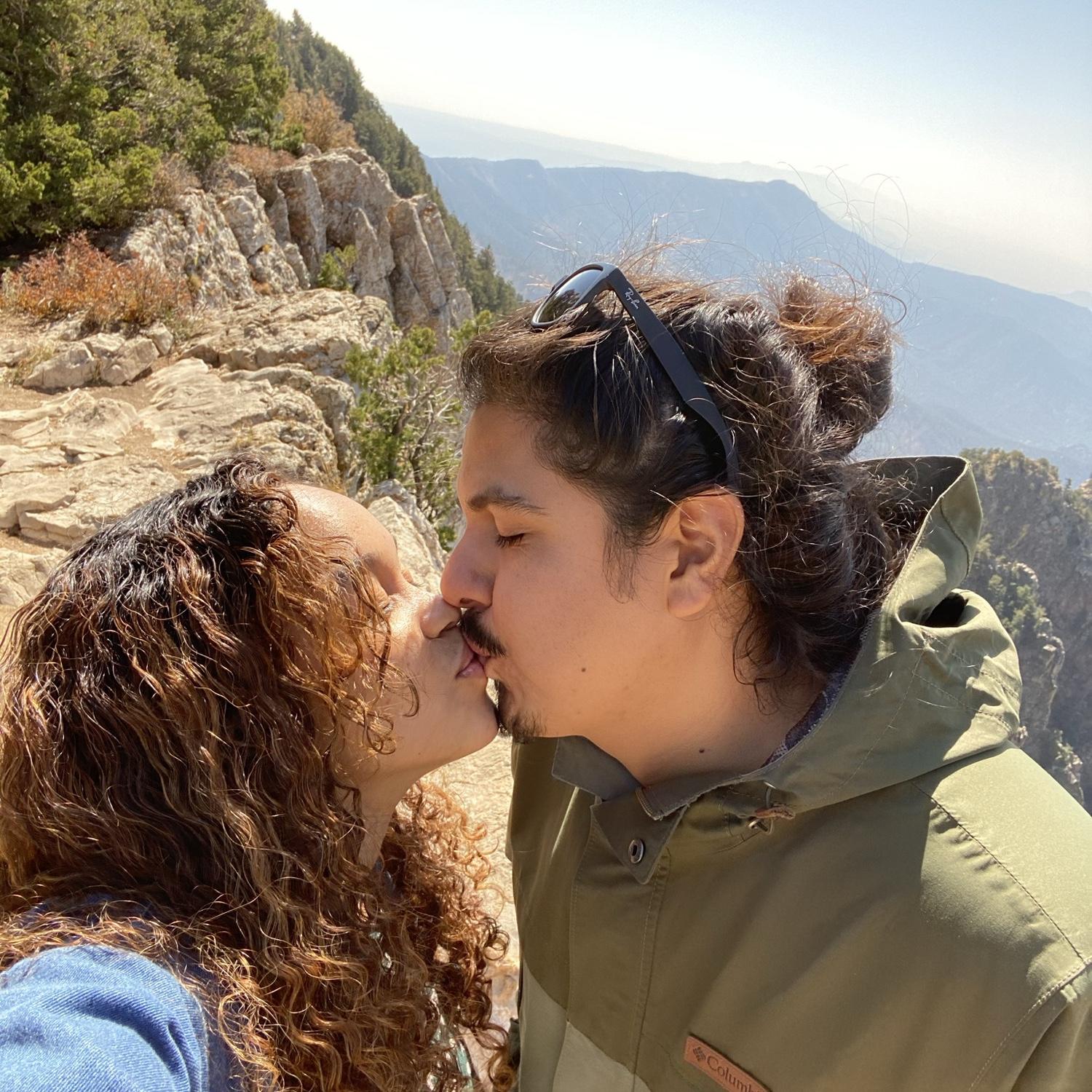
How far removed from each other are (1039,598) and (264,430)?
7500 centimetres

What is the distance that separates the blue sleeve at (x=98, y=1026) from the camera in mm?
1191

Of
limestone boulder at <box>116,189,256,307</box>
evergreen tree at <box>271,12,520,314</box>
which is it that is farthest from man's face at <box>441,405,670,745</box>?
evergreen tree at <box>271,12,520,314</box>

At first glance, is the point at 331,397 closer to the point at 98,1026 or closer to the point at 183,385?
the point at 183,385

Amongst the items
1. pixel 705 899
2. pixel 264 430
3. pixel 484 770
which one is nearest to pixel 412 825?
pixel 705 899

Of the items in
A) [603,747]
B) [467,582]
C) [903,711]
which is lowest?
[603,747]

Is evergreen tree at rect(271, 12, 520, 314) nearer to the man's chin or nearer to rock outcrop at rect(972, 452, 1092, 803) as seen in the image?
rock outcrop at rect(972, 452, 1092, 803)

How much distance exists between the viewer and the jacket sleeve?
144 cm

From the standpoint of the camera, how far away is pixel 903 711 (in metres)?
1.76

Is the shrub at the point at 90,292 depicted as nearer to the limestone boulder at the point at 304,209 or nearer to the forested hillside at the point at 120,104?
the forested hillside at the point at 120,104

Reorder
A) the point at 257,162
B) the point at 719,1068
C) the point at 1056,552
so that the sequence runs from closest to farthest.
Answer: the point at 719,1068, the point at 257,162, the point at 1056,552

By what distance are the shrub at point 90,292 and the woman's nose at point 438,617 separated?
13.3 meters

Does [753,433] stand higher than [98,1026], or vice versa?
[753,433]

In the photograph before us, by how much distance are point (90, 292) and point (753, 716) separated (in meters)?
14.4

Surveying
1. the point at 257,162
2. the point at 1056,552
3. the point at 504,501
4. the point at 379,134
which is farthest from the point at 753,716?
the point at 1056,552
